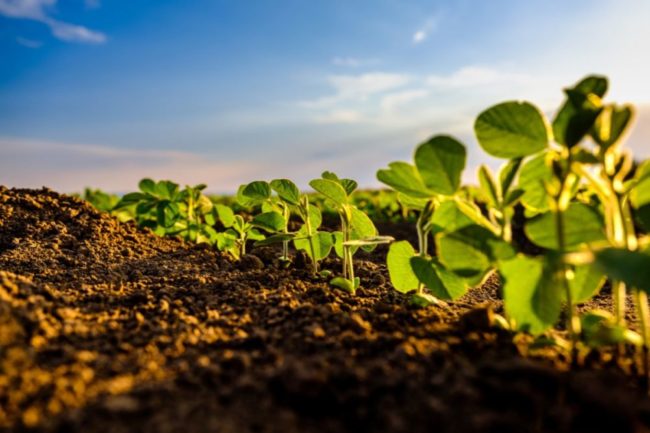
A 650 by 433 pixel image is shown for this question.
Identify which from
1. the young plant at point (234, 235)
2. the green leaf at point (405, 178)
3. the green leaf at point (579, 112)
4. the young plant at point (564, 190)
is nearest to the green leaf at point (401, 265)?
the green leaf at point (405, 178)

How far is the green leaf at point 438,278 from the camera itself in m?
1.93

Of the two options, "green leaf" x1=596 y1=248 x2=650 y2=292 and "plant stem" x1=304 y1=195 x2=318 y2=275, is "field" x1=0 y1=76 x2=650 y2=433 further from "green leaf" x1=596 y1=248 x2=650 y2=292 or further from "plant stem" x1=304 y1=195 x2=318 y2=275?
"plant stem" x1=304 y1=195 x2=318 y2=275

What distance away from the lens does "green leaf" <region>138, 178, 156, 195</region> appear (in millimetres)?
3746

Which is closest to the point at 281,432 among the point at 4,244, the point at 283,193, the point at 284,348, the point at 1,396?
the point at 284,348

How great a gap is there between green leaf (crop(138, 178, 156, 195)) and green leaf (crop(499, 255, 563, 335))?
2.90 m

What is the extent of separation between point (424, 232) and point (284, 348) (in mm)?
731

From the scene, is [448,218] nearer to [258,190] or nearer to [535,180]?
[535,180]

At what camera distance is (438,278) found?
194cm

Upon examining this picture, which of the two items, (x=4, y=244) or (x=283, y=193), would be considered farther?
(x=4, y=244)

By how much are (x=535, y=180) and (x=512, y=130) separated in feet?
0.82

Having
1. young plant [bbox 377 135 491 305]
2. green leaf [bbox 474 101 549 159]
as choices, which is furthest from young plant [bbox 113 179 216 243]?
green leaf [bbox 474 101 549 159]

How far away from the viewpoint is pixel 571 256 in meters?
1.35

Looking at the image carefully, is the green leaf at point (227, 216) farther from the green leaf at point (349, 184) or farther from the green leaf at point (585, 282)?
the green leaf at point (585, 282)

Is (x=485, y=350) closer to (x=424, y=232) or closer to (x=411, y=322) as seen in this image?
(x=411, y=322)
